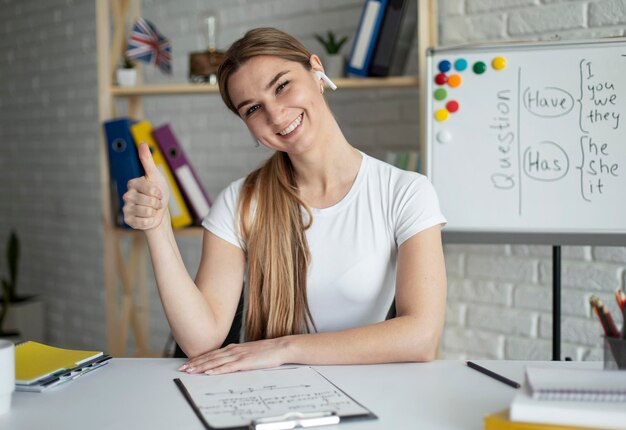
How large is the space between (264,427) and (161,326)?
8.26 feet

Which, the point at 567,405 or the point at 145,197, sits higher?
the point at 145,197

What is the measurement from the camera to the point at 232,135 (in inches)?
117

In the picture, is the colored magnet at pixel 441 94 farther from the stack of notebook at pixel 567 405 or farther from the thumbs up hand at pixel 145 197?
the stack of notebook at pixel 567 405

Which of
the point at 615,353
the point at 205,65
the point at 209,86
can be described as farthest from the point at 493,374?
the point at 205,65

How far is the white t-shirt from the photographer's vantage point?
5.11 feet

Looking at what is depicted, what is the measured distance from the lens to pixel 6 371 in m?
0.96

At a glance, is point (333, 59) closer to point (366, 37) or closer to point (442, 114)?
Result: point (366, 37)

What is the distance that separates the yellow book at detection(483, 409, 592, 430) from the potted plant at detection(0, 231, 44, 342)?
308 cm

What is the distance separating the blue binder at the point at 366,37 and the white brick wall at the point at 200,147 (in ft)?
0.94

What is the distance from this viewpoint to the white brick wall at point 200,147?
7.24ft

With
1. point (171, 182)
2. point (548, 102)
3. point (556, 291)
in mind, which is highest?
point (548, 102)

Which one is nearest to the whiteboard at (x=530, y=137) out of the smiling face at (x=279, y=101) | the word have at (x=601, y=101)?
the word have at (x=601, y=101)

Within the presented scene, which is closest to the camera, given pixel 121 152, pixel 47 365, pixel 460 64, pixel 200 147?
pixel 47 365

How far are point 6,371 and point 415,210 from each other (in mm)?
878
